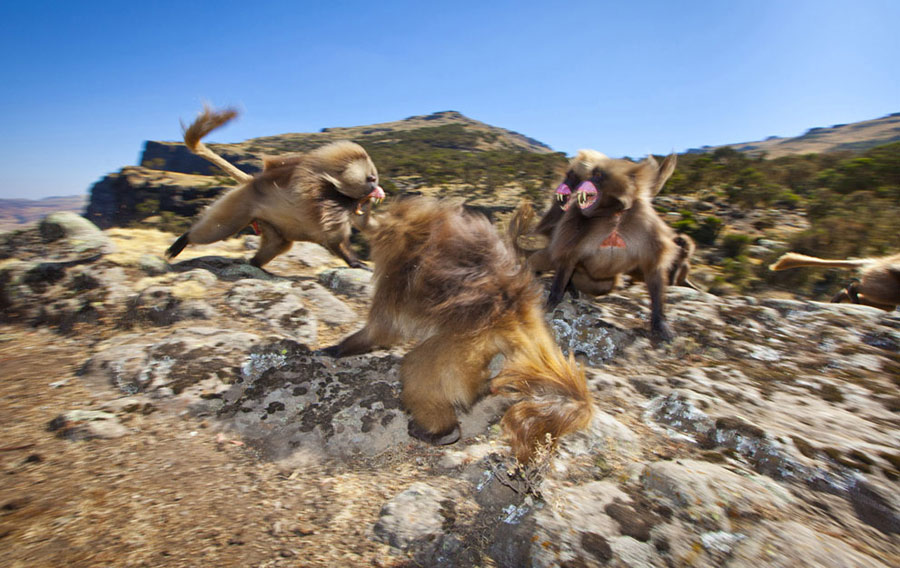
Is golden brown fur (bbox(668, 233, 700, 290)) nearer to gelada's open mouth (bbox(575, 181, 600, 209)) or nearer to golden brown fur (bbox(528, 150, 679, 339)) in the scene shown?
golden brown fur (bbox(528, 150, 679, 339))

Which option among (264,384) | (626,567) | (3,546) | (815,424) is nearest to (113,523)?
(3,546)

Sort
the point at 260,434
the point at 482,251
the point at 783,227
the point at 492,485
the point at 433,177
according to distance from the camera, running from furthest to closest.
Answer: the point at 433,177
the point at 783,227
the point at 482,251
the point at 260,434
the point at 492,485

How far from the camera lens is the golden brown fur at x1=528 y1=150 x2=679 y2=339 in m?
3.62

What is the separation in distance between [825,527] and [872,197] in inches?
526

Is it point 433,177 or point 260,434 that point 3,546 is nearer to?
point 260,434

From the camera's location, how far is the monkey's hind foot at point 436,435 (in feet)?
Result: 7.40

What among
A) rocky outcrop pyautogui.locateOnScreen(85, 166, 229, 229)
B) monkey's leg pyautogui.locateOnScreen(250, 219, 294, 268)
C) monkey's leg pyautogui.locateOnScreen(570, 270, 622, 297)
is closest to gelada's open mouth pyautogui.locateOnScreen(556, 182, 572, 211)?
monkey's leg pyautogui.locateOnScreen(570, 270, 622, 297)

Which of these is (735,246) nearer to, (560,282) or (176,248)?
(560,282)

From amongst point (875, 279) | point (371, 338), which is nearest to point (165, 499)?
point (371, 338)

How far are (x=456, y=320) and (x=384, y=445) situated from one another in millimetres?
798

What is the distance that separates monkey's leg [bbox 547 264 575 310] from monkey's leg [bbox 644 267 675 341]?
68 cm

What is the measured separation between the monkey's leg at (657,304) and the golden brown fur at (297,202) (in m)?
3.08

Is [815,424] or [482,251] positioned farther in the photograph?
[482,251]

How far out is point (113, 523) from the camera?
156 centimetres
